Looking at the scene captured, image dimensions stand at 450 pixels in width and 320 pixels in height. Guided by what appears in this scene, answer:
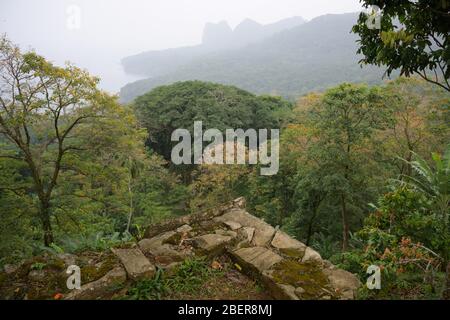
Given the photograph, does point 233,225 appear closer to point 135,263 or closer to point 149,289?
point 135,263

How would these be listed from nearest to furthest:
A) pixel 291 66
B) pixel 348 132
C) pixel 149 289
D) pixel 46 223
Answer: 1. pixel 149 289
2. pixel 46 223
3. pixel 348 132
4. pixel 291 66

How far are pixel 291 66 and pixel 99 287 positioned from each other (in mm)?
139037

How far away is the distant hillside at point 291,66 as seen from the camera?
4109 inches

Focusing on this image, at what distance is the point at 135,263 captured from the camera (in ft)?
12.8

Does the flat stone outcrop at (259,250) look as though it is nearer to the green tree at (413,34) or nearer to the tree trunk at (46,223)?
the green tree at (413,34)

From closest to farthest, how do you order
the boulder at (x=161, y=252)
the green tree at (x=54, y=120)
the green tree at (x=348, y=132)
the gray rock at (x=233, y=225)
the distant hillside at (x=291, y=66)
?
1. the boulder at (x=161, y=252)
2. the gray rock at (x=233, y=225)
3. the green tree at (x=54, y=120)
4. the green tree at (x=348, y=132)
5. the distant hillside at (x=291, y=66)

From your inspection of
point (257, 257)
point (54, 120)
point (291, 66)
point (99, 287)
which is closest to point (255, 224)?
point (257, 257)

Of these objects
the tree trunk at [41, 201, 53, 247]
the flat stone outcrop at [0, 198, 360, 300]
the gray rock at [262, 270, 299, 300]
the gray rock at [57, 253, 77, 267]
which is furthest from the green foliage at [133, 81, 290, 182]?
the gray rock at [262, 270, 299, 300]

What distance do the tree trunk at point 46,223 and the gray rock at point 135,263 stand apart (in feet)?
23.4

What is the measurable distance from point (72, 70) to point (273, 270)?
30.7 feet

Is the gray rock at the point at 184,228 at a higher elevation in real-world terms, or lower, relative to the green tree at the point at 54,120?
lower

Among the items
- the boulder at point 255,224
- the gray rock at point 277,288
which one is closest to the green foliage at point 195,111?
the boulder at point 255,224

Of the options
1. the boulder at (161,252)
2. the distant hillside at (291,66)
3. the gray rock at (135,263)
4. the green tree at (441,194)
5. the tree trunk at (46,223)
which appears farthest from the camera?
the distant hillside at (291,66)

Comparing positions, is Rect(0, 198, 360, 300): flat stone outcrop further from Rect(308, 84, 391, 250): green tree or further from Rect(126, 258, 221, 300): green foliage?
Rect(308, 84, 391, 250): green tree
